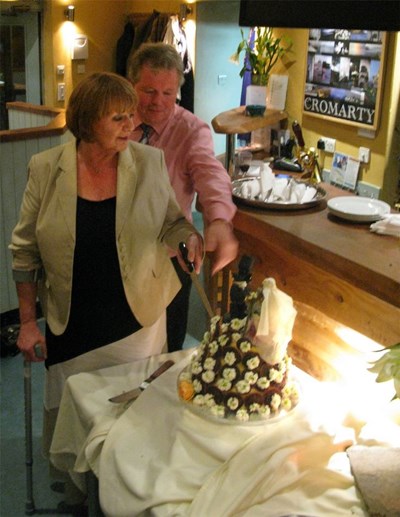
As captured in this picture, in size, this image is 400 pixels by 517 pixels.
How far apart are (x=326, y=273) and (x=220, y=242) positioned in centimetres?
31

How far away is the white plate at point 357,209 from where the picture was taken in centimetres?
164

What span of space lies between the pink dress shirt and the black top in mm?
357

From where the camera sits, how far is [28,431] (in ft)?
6.53

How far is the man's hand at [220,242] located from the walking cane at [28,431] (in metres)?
0.55

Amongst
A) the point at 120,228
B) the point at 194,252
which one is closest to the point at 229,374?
the point at 194,252

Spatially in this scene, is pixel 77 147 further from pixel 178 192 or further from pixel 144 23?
pixel 144 23

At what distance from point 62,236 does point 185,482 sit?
72cm

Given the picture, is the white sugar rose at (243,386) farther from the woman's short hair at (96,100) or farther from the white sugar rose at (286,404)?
the woman's short hair at (96,100)

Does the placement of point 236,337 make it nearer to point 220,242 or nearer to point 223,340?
point 223,340

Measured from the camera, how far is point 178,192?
2.01 metres

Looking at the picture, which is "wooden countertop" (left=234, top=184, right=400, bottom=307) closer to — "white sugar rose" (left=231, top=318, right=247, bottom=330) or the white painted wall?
"white sugar rose" (left=231, top=318, right=247, bottom=330)

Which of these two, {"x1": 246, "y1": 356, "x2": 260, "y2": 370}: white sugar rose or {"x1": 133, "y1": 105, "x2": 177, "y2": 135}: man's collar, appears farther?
{"x1": 133, "y1": 105, "x2": 177, "y2": 135}: man's collar

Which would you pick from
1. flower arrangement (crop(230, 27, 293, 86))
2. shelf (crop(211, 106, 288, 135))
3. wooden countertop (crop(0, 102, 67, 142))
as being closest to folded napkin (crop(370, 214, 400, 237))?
shelf (crop(211, 106, 288, 135))

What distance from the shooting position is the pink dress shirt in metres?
1.91
